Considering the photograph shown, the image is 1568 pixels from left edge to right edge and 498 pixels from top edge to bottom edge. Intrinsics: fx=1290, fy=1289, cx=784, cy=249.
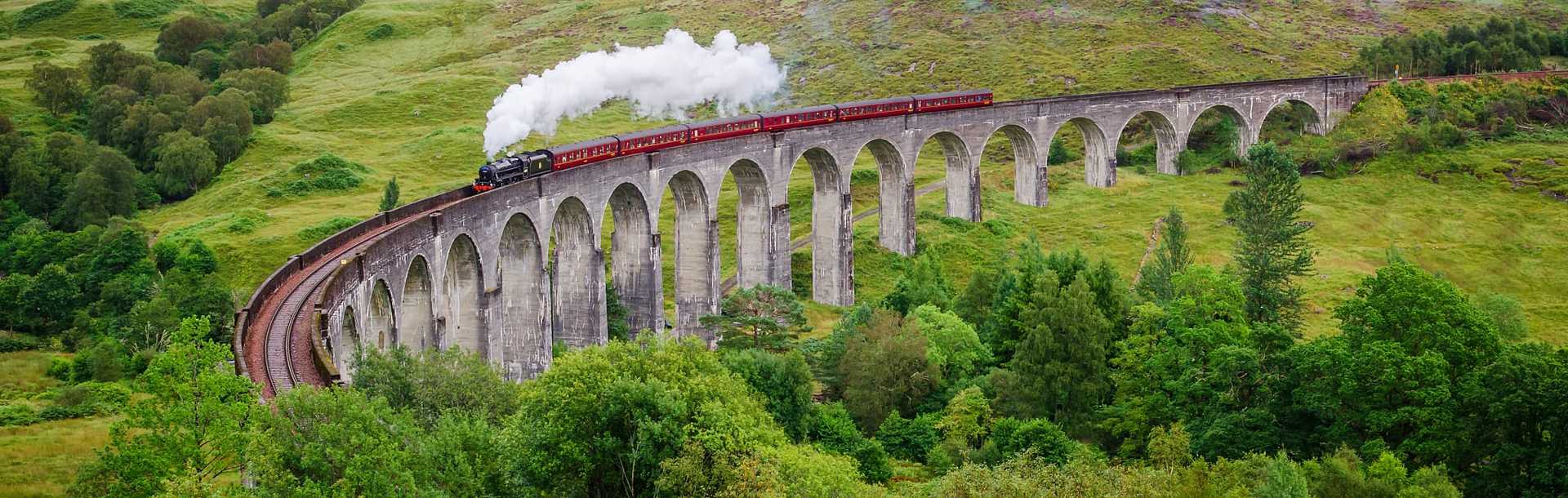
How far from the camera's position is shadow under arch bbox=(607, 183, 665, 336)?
69.2 meters

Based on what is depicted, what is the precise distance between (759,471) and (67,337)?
60355 mm

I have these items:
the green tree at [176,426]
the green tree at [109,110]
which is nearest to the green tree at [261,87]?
the green tree at [109,110]

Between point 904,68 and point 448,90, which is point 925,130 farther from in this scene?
point 448,90

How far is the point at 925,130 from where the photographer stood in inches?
3452

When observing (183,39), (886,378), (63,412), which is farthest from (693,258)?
(183,39)

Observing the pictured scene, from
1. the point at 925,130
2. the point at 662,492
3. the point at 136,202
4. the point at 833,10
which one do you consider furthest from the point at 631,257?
the point at 833,10

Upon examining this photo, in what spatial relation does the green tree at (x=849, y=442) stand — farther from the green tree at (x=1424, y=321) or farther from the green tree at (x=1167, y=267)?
the green tree at (x=1167, y=267)

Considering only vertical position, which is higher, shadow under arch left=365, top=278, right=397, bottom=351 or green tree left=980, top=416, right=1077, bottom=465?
shadow under arch left=365, top=278, right=397, bottom=351

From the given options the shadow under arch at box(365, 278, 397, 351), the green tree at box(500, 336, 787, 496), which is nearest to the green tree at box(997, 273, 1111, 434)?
the green tree at box(500, 336, 787, 496)

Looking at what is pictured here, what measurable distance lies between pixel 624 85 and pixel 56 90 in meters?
76.7

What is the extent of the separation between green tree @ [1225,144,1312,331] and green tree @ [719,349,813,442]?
20.7 meters

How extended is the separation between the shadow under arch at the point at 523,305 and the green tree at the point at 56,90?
9130 cm

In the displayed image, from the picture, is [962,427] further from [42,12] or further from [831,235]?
[42,12]

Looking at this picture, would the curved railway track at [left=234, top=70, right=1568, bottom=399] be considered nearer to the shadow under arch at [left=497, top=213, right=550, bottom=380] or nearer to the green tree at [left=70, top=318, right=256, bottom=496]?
the green tree at [left=70, top=318, right=256, bottom=496]
